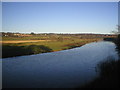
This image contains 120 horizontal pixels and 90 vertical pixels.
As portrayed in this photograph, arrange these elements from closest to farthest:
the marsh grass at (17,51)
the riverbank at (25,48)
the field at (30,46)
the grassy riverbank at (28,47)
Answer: the marsh grass at (17,51), the riverbank at (25,48), the grassy riverbank at (28,47), the field at (30,46)

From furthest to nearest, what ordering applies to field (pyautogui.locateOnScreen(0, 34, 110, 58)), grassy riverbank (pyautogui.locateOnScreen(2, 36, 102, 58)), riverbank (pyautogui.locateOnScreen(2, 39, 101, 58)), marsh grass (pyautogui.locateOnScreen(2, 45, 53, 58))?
field (pyautogui.locateOnScreen(0, 34, 110, 58)), grassy riverbank (pyautogui.locateOnScreen(2, 36, 102, 58)), riverbank (pyautogui.locateOnScreen(2, 39, 101, 58)), marsh grass (pyautogui.locateOnScreen(2, 45, 53, 58))

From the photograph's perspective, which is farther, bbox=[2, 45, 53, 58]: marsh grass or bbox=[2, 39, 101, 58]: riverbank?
bbox=[2, 39, 101, 58]: riverbank

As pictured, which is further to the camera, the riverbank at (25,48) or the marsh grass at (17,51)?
the riverbank at (25,48)

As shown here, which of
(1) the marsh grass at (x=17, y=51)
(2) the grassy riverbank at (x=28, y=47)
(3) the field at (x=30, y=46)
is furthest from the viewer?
(3) the field at (x=30, y=46)

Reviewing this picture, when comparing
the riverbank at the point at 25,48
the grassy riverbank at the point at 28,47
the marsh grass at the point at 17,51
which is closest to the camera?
the marsh grass at the point at 17,51

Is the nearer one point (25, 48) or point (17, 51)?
point (17, 51)

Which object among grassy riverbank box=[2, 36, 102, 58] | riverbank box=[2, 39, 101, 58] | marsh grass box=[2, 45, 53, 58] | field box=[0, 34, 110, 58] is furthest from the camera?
field box=[0, 34, 110, 58]

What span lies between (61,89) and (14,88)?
415cm

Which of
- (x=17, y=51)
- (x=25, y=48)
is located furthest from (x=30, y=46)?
(x=17, y=51)

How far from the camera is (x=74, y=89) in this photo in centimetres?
905

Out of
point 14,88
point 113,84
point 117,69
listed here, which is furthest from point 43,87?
point 117,69

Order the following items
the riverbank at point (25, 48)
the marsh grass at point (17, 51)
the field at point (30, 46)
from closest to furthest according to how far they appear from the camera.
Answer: the marsh grass at point (17, 51) → the riverbank at point (25, 48) → the field at point (30, 46)

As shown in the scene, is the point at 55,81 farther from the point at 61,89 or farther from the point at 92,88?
the point at 92,88

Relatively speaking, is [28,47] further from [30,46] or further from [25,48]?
[25,48]
